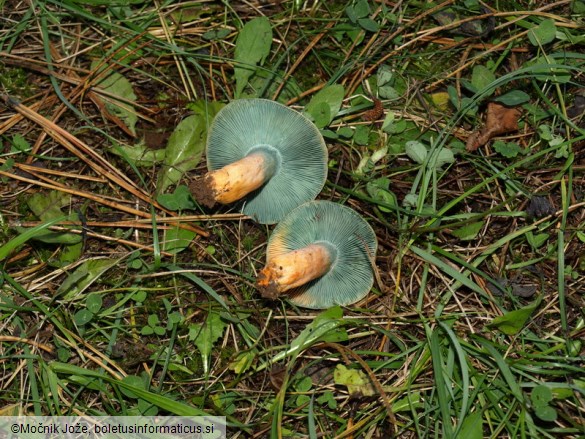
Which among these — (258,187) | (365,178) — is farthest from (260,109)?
(365,178)

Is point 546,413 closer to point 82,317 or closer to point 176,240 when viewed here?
point 176,240

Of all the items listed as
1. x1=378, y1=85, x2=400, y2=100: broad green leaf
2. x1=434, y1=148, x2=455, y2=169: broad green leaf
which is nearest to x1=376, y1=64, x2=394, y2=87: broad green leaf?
x1=378, y1=85, x2=400, y2=100: broad green leaf

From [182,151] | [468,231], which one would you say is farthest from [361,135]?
[182,151]

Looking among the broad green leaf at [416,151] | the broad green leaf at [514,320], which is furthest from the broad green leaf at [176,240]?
the broad green leaf at [514,320]

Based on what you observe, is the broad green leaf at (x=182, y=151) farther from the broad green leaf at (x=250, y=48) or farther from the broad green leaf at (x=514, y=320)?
the broad green leaf at (x=514, y=320)

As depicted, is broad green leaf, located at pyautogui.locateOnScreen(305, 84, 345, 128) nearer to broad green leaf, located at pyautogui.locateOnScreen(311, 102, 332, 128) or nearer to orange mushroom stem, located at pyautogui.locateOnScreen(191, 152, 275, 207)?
broad green leaf, located at pyautogui.locateOnScreen(311, 102, 332, 128)

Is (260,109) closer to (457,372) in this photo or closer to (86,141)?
(86,141)
